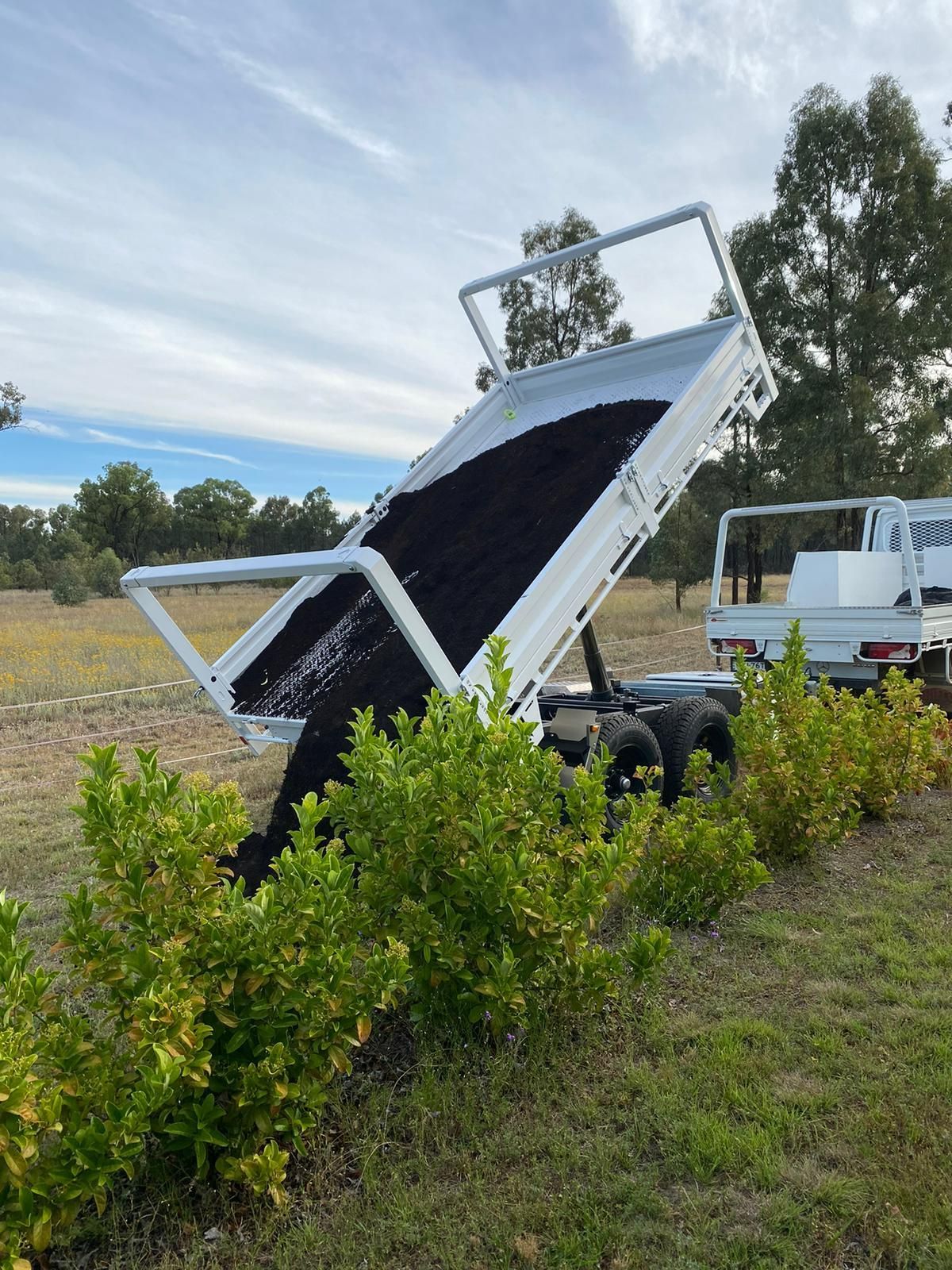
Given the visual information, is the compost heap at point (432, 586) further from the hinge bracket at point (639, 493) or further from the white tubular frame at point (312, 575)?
the white tubular frame at point (312, 575)

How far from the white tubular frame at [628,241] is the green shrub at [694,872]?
2.81 meters

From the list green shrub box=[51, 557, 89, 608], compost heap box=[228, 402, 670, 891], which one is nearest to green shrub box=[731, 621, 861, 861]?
compost heap box=[228, 402, 670, 891]

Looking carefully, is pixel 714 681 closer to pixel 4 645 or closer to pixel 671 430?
pixel 671 430

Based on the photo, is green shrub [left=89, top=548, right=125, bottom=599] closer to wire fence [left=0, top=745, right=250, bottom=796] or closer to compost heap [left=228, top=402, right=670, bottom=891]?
wire fence [left=0, top=745, right=250, bottom=796]

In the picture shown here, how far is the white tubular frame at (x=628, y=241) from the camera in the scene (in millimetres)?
4730

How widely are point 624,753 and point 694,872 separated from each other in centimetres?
152

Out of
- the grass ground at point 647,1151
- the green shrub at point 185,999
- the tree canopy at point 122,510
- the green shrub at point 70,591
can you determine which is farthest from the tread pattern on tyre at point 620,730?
the tree canopy at point 122,510

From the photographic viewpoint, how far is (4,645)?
647 inches

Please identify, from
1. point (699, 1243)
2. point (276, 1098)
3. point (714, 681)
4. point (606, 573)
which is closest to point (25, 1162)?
point (276, 1098)

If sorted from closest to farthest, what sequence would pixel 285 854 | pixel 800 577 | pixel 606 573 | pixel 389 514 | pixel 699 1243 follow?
pixel 699 1243 → pixel 285 854 → pixel 606 573 → pixel 389 514 → pixel 800 577

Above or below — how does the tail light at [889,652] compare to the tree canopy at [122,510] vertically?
below

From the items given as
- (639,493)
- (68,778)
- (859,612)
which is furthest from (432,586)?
(68,778)

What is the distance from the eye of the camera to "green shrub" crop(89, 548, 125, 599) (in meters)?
45.0

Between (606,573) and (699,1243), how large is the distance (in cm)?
297
